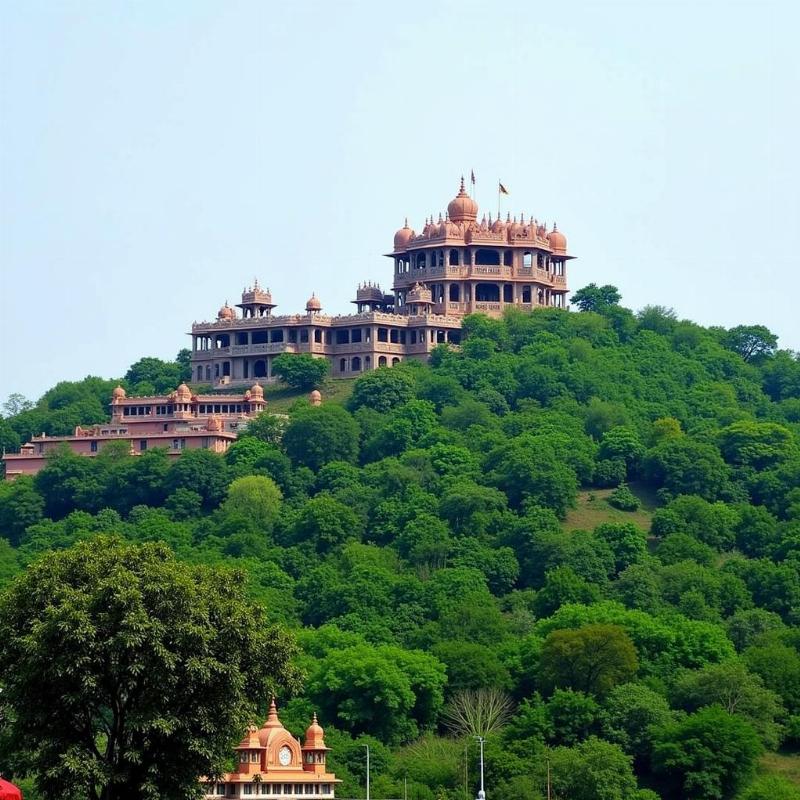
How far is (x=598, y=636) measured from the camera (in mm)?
110125

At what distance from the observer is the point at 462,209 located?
500 ft

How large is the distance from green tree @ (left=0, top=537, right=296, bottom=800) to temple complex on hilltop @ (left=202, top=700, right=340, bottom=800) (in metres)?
28.6

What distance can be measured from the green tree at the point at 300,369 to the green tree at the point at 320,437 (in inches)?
222

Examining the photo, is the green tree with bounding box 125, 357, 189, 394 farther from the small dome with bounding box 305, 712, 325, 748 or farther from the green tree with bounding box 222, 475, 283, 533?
the small dome with bounding box 305, 712, 325, 748

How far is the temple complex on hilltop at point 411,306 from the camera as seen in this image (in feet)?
479

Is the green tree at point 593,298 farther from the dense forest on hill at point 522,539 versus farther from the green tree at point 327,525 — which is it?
the green tree at point 327,525

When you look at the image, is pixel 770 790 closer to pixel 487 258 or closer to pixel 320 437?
pixel 320 437

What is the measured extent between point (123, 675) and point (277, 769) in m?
31.7

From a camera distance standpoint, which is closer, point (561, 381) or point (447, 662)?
point (447, 662)

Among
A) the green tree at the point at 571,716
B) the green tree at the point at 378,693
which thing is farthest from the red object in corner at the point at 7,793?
the green tree at the point at 378,693

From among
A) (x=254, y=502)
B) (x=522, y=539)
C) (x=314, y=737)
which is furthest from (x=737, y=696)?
(x=254, y=502)

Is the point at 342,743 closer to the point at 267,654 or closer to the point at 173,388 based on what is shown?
the point at 267,654

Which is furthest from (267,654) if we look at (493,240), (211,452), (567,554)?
(493,240)

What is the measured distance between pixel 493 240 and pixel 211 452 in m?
21.3
